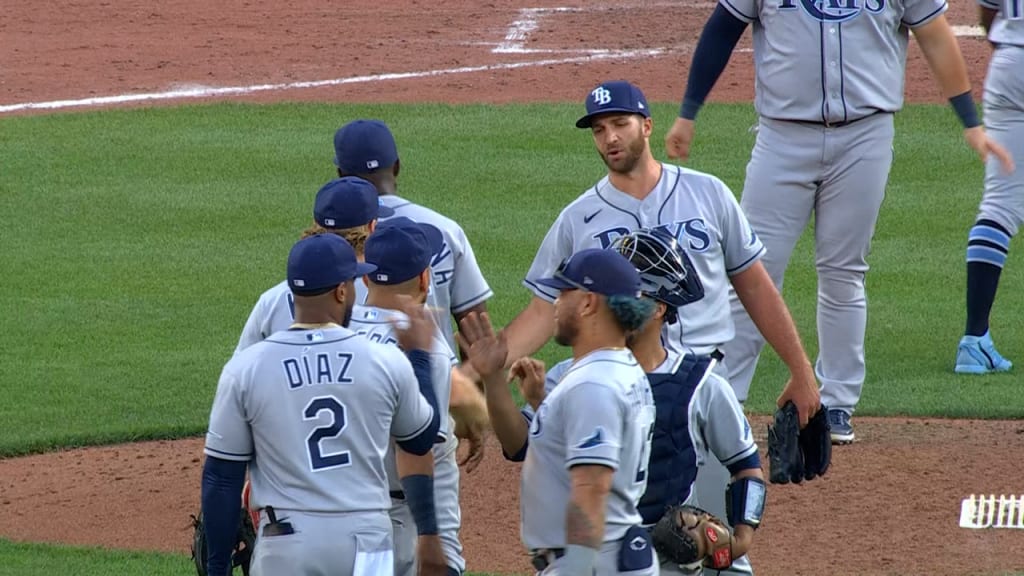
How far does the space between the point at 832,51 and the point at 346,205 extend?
2539 mm

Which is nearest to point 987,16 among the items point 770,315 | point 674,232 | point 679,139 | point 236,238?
point 679,139

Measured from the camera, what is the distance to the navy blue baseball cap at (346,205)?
496cm

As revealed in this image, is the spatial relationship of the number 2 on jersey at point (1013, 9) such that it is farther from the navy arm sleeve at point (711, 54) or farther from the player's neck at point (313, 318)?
the player's neck at point (313, 318)

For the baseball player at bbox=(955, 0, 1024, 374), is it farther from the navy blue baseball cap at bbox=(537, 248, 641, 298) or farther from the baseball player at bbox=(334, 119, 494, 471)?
the navy blue baseball cap at bbox=(537, 248, 641, 298)

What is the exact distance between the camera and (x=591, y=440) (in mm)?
3908

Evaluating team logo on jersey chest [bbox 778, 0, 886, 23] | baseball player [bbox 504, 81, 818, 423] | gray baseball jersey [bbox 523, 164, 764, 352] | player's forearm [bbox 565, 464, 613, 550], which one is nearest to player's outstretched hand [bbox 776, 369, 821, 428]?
baseball player [bbox 504, 81, 818, 423]

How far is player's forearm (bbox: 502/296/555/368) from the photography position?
209 inches

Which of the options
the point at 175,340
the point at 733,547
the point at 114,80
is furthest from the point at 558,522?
the point at 114,80

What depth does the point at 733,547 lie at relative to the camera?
174 inches

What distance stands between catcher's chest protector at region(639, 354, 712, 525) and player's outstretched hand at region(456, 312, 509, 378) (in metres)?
0.41

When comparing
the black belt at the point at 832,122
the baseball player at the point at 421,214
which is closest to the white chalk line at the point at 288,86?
the black belt at the point at 832,122

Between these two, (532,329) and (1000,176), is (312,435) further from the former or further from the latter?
(1000,176)

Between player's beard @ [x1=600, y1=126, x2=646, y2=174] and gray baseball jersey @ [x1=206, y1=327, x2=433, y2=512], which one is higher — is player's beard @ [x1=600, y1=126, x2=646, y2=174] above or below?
above

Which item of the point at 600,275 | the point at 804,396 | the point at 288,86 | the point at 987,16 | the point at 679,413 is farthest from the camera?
the point at 288,86
